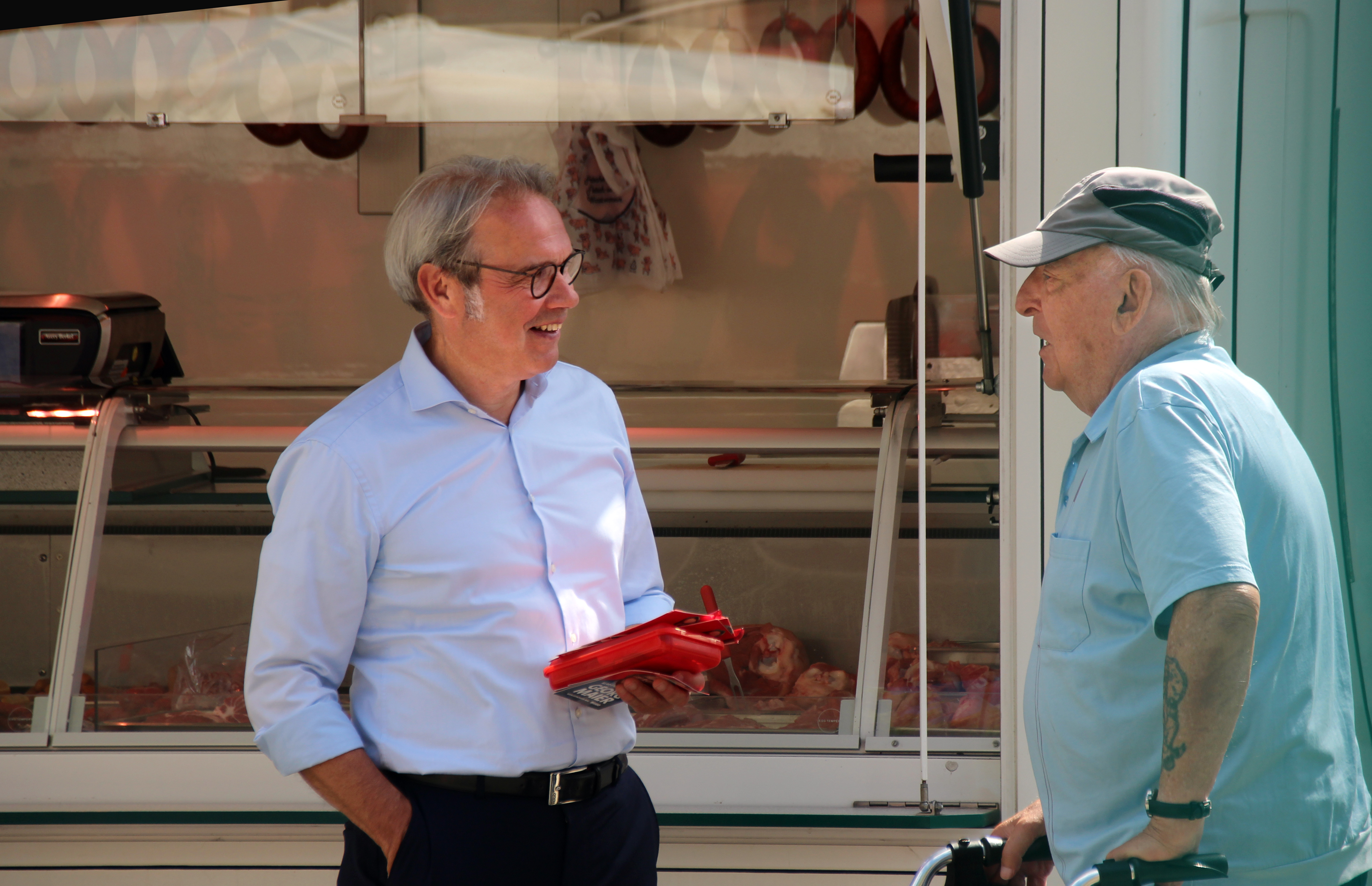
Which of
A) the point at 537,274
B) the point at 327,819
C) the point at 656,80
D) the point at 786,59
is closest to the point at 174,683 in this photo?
the point at 327,819

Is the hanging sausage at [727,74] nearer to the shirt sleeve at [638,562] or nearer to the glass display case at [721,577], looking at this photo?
the glass display case at [721,577]

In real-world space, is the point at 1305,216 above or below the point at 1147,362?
above

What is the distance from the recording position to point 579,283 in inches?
188

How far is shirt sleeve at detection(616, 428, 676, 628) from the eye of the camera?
2.01 meters

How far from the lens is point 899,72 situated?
448cm

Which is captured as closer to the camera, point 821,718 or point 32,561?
point 821,718

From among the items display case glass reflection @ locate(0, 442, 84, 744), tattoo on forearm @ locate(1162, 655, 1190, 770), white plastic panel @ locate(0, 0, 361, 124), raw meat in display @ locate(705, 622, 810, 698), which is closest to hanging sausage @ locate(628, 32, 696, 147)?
white plastic panel @ locate(0, 0, 361, 124)

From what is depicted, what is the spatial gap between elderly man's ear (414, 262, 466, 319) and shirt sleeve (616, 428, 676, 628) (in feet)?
1.31

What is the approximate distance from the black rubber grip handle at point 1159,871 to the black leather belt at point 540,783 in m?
0.78

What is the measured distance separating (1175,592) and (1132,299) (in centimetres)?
40

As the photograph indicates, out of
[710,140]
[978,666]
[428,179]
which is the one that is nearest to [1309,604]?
[428,179]

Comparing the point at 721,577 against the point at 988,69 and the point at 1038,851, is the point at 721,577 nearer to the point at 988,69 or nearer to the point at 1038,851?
the point at 988,69

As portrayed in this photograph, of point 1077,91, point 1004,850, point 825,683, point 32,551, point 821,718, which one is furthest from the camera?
point 32,551

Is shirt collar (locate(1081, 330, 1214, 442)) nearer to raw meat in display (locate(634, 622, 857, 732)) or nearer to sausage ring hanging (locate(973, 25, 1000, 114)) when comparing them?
raw meat in display (locate(634, 622, 857, 732))
